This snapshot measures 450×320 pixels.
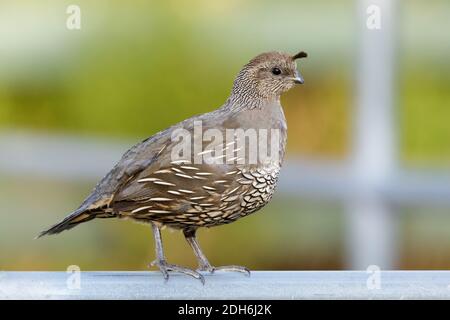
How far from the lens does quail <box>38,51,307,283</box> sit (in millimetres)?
3525

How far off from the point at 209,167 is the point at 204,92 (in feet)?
10.6

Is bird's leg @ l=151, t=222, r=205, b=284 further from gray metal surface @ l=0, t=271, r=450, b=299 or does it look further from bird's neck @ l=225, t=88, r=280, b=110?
bird's neck @ l=225, t=88, r=280, b=110

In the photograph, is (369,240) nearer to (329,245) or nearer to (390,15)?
(329,245)

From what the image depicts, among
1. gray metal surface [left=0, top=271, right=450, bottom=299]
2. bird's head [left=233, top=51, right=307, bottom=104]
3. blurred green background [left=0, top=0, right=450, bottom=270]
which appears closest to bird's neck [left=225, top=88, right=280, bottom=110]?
bird's head [left=233, top=51, right=307, bottom=104]

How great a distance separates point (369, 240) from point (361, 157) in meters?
0.63

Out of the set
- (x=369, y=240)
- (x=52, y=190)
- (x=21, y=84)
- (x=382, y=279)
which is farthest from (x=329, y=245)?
(x=382, y=279)

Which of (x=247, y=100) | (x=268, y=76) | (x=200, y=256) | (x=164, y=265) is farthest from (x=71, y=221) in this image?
(x=268, y=76)

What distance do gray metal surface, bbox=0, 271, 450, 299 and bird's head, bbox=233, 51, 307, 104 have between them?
0.91 m

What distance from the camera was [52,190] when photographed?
7.22m

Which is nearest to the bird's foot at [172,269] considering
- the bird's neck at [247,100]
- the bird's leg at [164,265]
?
the bird's leg at [164,265]

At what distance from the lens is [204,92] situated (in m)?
6.78

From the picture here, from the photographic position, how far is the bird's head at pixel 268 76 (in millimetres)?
3697

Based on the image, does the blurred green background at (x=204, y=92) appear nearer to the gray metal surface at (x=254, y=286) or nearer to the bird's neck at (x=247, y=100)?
the bird's neck at (x=247, y=100)

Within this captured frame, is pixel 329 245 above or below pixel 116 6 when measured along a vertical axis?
below
